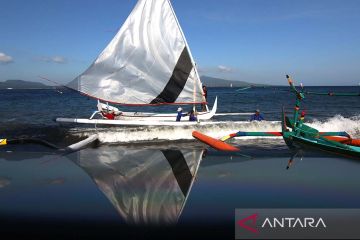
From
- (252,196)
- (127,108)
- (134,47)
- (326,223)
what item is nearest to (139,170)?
(252,196)

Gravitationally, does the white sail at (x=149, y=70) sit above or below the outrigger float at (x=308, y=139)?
above

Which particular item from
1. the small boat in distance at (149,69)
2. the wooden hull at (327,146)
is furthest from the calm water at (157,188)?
the small boat in distance at (149,69)

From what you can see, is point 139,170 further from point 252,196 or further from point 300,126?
point 300,126

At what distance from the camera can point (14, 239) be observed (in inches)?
253

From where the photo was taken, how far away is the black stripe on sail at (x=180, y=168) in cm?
1009

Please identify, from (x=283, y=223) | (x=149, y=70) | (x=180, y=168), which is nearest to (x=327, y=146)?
(x=180, y=168)

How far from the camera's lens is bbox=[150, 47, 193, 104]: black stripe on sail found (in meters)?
21.5

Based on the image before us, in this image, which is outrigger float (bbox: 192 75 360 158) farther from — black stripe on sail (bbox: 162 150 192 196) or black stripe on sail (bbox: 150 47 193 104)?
black stripe on sail (bbox: 150 47 193 104)

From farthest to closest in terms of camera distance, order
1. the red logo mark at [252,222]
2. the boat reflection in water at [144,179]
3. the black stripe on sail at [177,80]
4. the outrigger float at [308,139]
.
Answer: the black stripe on sail at [177,80], the outrigger float at [308,139], the boat reflection in water at [144,179], the red logo mark at [252,222]

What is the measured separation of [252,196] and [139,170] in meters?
4.53

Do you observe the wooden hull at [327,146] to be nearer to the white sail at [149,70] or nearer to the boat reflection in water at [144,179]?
the boat reflection in water at [144,179]

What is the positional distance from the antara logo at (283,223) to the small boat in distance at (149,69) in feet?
48.7

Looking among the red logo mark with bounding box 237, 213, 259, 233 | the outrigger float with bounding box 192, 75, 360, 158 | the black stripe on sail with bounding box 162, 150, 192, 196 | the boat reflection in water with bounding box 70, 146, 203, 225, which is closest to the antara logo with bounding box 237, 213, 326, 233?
the red logo mark with bounding box 237, 213, 259, 233

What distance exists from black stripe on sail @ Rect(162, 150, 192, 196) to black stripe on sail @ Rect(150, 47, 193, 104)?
6192 millimetres
